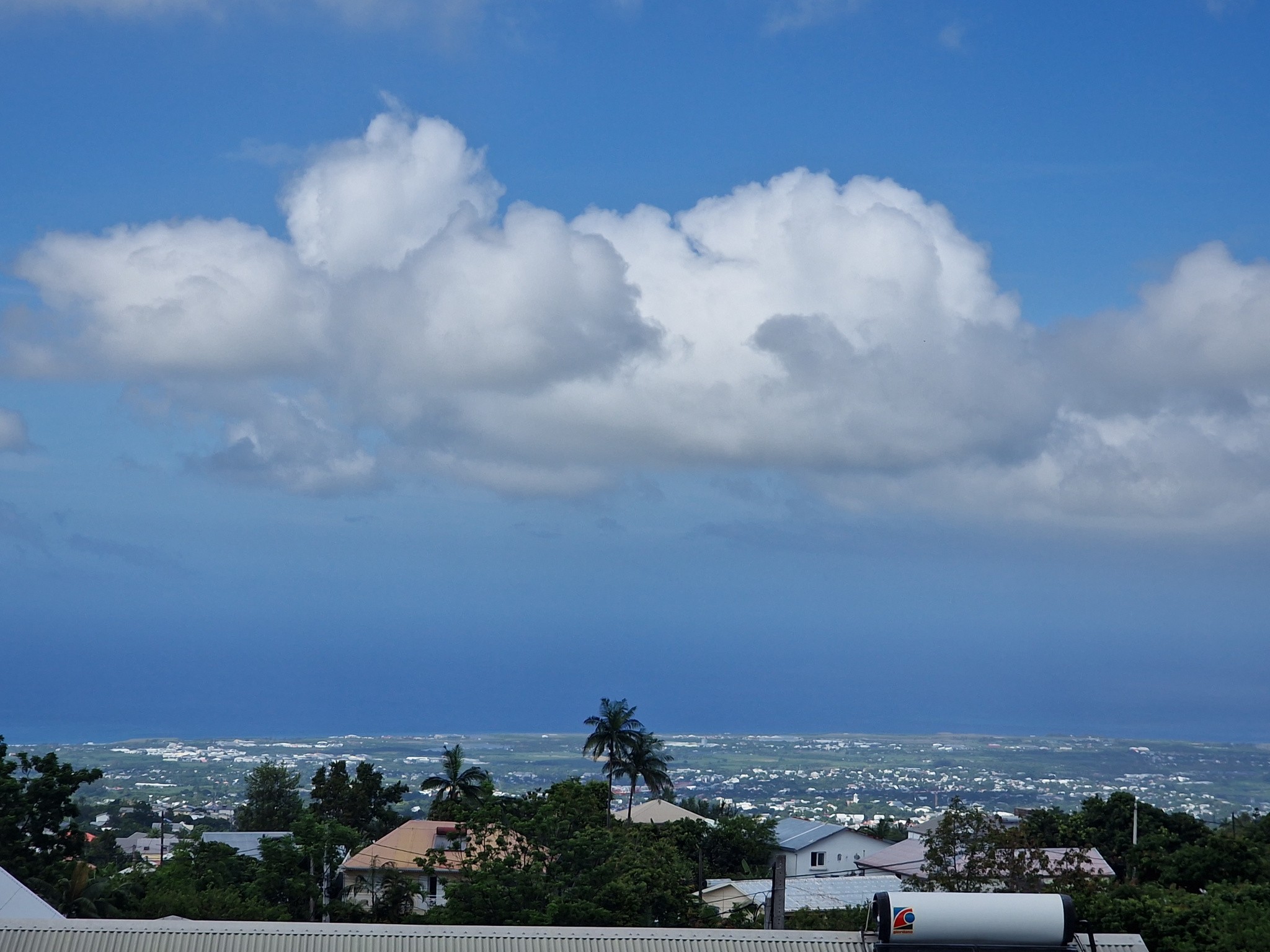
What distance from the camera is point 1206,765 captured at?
19550cm

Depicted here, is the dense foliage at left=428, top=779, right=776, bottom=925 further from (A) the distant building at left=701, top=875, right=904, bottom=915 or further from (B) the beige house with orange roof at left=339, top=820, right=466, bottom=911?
(B) the beige house with orange roof at left=339, top=820, right=466, bottom=911

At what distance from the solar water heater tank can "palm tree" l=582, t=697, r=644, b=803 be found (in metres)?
53.3

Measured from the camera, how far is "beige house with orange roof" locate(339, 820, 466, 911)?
160 ft

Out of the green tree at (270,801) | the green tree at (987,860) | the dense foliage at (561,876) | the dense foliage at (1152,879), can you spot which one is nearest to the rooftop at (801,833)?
the dense foliage at (1152,879)

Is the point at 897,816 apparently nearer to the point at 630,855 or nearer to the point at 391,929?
the point at 630,855

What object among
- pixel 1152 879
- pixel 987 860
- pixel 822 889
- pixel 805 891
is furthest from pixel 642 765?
pixel 987 860

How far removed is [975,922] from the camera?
17.0 meters

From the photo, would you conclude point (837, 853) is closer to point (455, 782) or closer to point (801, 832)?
point (801, 832)

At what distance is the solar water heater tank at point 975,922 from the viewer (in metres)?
17.0

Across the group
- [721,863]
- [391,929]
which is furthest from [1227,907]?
[721,863]

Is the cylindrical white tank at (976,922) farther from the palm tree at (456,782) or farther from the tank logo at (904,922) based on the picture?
the palm tree at (456,782)

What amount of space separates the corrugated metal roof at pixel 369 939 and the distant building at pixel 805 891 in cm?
2744

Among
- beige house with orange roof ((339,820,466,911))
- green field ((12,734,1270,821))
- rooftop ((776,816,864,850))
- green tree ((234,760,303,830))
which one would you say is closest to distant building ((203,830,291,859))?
beige house with orange roof ((339,820,466,911))

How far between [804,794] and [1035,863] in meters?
114
